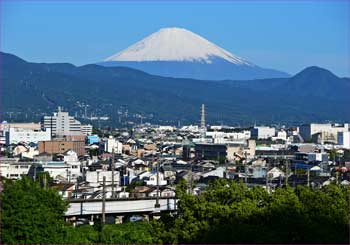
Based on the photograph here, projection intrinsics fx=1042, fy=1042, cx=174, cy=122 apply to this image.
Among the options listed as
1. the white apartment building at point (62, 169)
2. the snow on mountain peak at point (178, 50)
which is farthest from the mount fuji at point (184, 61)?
the white apartment building at point (62, 169)

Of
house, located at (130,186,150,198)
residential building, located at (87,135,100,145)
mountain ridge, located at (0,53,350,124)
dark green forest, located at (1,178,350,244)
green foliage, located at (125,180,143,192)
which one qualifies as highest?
mountain ridge, located at (0,53,350,124)

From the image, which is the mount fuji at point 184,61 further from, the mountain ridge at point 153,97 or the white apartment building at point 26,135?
the white apartment building at point 26,135

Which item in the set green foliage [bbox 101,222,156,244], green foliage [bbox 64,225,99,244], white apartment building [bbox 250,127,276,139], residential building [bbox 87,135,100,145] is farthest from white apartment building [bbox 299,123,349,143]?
green foliage [bbox 64,225,99,244]

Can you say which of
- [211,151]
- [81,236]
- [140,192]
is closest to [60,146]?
[211,151]

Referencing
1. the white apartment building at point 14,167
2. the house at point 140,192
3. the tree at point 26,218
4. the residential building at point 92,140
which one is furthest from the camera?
the residential building at point 92,140

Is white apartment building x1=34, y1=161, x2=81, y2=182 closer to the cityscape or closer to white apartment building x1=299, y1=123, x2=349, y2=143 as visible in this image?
the cityscape

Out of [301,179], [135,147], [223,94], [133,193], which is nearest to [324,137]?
[135,147]

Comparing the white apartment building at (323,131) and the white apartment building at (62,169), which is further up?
the white apartment building at (323,131)

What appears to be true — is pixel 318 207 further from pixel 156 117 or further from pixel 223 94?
pixel 223 94
